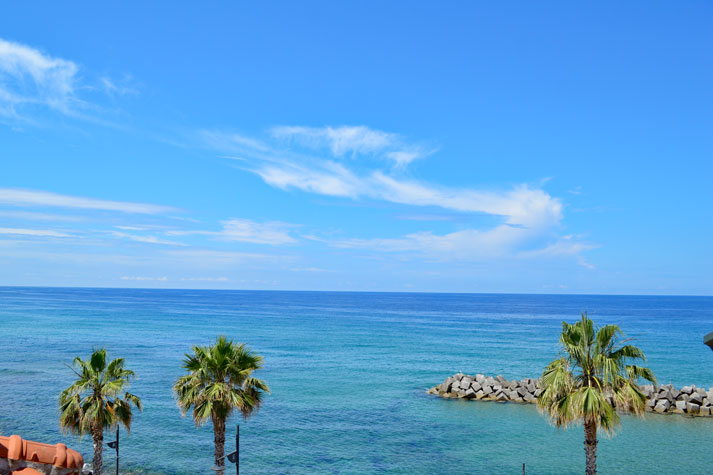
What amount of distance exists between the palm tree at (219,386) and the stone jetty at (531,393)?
95.3 ft

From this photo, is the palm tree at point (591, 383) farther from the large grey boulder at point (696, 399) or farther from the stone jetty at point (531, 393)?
the large grey boulder at point (696, 399)

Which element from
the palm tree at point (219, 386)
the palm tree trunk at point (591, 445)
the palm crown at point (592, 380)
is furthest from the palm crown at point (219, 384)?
the palm tree trunk at point (591, 445)

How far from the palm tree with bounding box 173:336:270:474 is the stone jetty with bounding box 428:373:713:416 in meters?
29.1

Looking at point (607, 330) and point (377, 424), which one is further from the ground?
point (607, 330)

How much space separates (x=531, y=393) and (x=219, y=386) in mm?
38182

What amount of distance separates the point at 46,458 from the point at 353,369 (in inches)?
2201

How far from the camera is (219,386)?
73.6 feet

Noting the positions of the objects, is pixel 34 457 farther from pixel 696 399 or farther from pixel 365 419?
pixel 696 399

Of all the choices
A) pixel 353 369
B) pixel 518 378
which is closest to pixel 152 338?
pixel 353 369

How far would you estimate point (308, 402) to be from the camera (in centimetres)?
5200

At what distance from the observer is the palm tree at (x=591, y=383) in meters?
20.1

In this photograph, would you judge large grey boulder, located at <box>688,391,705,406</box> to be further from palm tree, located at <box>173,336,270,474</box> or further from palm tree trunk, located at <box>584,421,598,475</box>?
palm tree, located at <box>173,336,270,474</box>

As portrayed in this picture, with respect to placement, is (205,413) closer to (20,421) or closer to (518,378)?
(20,421)

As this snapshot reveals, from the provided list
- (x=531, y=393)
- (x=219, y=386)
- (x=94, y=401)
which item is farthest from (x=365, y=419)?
(x=94, y=401)
